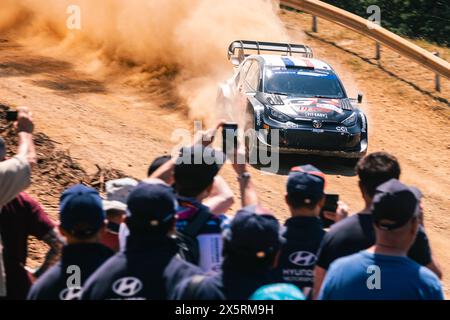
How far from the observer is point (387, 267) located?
4.14m

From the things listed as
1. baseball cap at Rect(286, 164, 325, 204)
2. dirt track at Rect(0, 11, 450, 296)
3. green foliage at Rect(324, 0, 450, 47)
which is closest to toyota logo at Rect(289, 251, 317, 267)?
baseball cap at Rect(286, 164, 325, 204)

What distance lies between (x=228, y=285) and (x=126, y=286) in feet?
1.67

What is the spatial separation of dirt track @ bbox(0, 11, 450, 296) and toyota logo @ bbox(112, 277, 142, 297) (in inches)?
256

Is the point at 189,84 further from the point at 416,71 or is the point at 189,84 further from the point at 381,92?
the point at 416,71

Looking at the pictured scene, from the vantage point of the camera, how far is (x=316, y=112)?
515 inches

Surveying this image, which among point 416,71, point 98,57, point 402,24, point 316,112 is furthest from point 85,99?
point 402,24

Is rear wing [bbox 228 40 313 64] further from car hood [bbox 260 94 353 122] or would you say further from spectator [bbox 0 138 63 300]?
spectator [bbox 0 138 63 300]

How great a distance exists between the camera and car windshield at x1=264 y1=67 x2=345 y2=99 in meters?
13.8

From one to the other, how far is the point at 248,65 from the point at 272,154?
7.69 ft

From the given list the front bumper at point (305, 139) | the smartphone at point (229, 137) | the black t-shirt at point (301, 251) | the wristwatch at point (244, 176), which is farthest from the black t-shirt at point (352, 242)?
the front bumper at point (305, 139)

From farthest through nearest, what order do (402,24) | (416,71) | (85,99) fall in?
(402,24) < (416,71) < (85,99)

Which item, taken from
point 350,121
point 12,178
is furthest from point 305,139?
Result: point 12,178

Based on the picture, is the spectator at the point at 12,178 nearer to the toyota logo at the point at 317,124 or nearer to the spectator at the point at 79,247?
the spectator at the point at 79,247

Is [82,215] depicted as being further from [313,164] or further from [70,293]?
[313,164]
